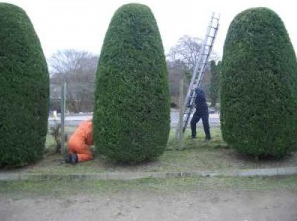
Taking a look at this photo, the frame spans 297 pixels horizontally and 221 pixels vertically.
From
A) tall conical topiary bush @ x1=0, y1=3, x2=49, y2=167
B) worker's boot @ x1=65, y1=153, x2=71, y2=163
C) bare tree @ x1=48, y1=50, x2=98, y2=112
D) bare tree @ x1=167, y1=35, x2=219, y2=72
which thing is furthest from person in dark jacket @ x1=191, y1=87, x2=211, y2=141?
bare tree @ x1=167, y1=35, x2=219, y2=72

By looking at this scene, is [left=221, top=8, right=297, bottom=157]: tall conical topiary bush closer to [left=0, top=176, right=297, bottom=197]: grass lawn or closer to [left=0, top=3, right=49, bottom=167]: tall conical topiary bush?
[left=0, top=176, right=297, bottom=197]: grass lawn

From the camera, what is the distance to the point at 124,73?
8430mm

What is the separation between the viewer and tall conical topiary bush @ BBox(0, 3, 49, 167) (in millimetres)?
8336

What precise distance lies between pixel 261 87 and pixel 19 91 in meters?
4.81

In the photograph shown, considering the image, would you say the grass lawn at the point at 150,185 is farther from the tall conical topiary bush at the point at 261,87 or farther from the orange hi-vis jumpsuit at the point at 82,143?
the orange hi-vis jumpsuit at the point at 82,143

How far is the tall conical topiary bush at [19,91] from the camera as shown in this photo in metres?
8.34

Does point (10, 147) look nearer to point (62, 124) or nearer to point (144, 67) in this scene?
point (62, 124)

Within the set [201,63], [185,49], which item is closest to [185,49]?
[185,49]

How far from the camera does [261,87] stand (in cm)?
838

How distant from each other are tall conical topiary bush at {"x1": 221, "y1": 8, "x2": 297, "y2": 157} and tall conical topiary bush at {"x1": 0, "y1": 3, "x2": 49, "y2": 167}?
390 cm

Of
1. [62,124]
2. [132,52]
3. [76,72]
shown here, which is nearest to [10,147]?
[62,124]

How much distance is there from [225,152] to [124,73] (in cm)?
308

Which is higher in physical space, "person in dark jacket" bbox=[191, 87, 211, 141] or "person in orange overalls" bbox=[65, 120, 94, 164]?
"person in dark jacket" bbox=[191, 87, 211, 141]

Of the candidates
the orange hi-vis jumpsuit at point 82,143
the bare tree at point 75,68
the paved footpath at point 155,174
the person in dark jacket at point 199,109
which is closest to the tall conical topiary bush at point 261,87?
the paved footpath at point 155,174
